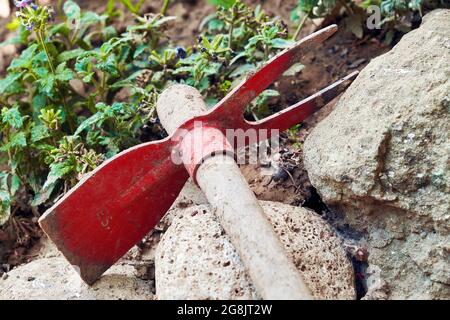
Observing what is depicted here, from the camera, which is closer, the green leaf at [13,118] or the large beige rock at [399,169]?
the large beige rock at [399,169]

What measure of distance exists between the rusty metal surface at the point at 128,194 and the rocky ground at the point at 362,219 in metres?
0.08

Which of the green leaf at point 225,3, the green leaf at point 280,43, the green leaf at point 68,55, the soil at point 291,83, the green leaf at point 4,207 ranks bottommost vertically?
the soil at point 291,83

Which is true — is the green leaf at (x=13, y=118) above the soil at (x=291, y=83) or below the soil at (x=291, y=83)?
above

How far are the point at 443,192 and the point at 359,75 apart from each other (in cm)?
47

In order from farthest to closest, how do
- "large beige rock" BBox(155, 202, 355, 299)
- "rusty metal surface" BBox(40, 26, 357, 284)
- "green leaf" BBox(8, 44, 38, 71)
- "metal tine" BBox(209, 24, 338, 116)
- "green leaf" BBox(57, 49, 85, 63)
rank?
"green leaf" BBox(57, 49, 85, 63)
"green leaf" BBox(8, 44, 38, 71)
"metal tine" BBox(209, 24, 338, 116)
"rusty metal surface" BBox(40, 26, 357, 284)
"large beige rock" BBox(155, 202, 355, 299)

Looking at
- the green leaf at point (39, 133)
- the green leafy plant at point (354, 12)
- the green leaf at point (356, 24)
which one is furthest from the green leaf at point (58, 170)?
the green leaf at point (356, 24)

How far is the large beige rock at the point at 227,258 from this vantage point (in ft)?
5.01

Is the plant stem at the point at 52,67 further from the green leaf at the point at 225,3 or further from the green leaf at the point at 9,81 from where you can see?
the green leaf at the point at 225,3

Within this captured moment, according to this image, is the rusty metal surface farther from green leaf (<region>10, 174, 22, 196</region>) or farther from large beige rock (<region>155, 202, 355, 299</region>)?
green leaf (<region>10, 174, 22, 196</region>)

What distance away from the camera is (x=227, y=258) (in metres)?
1.58

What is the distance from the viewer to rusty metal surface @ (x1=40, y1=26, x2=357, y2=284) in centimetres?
163

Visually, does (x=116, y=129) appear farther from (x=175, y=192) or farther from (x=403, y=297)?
(x=403, y=297)

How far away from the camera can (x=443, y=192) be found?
5.21ft

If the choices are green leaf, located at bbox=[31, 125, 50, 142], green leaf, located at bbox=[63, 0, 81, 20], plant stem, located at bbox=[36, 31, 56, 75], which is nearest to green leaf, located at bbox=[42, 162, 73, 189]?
green leaf, located at bbox=[31, 125, 50, 142]
